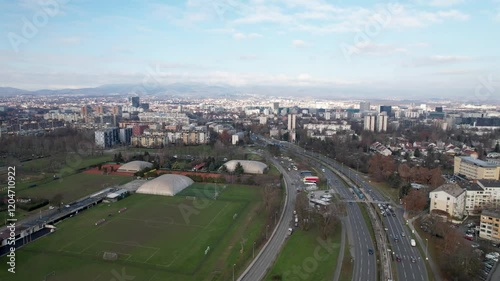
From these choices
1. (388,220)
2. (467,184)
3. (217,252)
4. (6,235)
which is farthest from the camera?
(467,184)

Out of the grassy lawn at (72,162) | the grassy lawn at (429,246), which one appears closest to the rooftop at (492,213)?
the grassy lawn at (429,246)

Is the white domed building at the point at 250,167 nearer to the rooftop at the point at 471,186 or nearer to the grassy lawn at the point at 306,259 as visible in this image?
the grassy lawn at the point at 306,259

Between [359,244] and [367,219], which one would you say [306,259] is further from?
[367,219]

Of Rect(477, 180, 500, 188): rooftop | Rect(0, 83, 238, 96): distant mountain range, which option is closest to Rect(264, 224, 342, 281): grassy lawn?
Rect(477, 180, 500, 188): rooftop

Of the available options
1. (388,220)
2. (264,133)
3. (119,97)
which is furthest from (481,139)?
(119,97)

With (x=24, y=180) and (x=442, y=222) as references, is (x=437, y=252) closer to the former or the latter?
(x=442, y=222)

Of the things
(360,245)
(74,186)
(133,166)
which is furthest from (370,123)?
(360,245)
